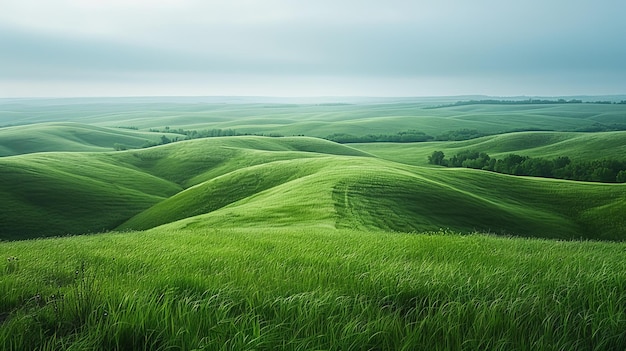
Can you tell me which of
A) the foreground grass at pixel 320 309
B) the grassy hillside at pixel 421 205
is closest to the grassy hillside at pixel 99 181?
the grassy hillside at pixel 421 205

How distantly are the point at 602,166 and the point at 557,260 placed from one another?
112271 mm

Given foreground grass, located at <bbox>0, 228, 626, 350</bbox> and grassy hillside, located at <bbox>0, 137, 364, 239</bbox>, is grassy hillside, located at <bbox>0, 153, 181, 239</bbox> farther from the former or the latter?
foreground grass, located at <bbox>0, 228, 626, 350</bbox>

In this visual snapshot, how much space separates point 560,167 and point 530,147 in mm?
56852

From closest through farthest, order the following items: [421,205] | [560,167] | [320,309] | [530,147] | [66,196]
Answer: [320,309]
[421,205]
[66,196]
[560,167]
[530,147]

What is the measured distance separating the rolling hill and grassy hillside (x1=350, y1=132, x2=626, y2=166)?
6450cm

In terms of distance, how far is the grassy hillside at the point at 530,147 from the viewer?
13725 centimetres

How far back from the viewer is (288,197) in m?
43.6

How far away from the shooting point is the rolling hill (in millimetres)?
37469

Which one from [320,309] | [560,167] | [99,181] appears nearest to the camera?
[320,309]

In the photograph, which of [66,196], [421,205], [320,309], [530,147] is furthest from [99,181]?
[530,147]

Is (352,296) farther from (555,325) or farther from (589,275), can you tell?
(589,275)

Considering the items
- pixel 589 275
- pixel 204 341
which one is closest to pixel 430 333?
pixel 204 341

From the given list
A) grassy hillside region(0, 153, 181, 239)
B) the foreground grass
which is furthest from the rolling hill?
the foreground grass

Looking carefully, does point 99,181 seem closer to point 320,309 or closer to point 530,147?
point 320,309
